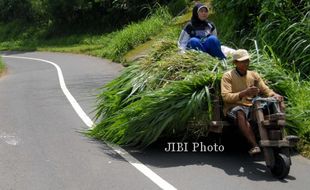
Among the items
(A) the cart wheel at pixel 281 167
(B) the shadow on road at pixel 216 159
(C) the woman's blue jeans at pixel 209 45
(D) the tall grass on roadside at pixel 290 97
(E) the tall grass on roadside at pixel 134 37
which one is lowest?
(E) the tall grass on roadside at pixel 134 37

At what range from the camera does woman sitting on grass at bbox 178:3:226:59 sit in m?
8.96

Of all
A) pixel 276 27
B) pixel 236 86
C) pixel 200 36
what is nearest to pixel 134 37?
pixel 276 27

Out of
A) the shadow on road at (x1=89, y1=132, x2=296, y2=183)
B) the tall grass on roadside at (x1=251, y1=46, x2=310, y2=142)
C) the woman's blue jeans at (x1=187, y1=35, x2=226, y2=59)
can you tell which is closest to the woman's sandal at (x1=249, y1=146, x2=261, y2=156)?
the shadow on road at (x1=89, y1=132, x2=296, y2=183)

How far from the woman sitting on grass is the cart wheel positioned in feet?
7.94

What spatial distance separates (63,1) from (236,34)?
89.8 feet

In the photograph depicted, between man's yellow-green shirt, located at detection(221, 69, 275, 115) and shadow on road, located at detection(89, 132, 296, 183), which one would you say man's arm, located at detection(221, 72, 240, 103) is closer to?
man's yellow-green shirt, located at detection(221, 69, 275, 115)

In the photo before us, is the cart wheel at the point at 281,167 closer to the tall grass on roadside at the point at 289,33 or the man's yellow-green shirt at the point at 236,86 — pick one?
the man's yellow-green shirt at the point at 236,86

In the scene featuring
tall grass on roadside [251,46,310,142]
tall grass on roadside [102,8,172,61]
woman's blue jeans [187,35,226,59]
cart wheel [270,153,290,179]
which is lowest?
tall grass on roadside [102,8,172,61]

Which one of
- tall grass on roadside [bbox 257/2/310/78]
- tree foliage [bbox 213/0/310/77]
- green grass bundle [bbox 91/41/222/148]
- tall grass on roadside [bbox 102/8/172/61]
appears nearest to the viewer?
green grass bundle [bbox 91/41/222/148]

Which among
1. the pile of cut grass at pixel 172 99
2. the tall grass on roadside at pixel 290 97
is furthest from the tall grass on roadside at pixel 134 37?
the tall grass on roadside at pixel 290 97

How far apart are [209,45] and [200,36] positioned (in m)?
0.72

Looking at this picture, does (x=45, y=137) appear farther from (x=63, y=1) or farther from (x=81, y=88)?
(x=63, y=1)

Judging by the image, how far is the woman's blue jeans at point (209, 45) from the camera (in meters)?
8.94

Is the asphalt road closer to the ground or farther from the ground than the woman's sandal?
closer to the ground
